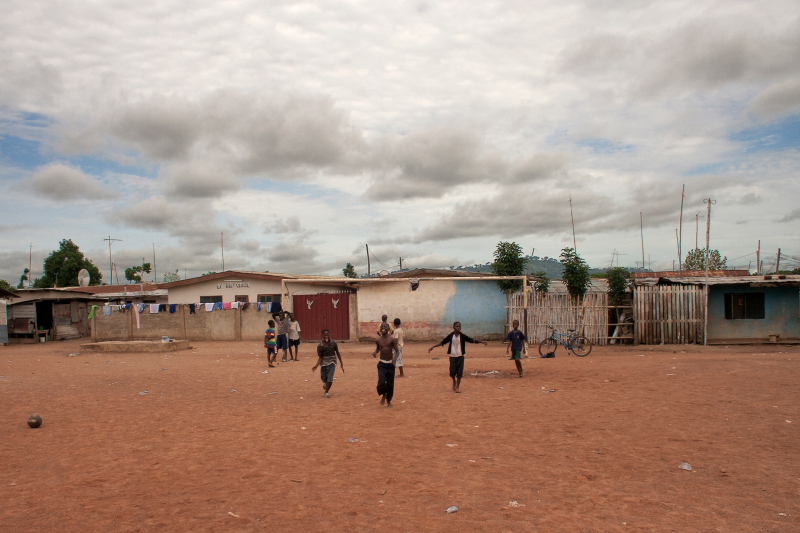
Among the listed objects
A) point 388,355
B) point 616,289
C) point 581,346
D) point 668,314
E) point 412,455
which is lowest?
point 581,346

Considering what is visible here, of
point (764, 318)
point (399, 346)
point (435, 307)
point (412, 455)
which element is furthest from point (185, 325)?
point (764, 318)

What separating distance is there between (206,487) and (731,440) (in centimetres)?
648

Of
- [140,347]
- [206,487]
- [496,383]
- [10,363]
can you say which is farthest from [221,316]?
[206,487]

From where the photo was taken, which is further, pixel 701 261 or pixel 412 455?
pixel 701 261

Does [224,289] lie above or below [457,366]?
above

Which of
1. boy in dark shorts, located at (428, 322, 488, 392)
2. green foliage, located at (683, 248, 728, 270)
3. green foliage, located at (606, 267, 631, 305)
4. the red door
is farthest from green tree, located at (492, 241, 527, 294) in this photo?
green foliage, located at (683, 248, 728, 270)

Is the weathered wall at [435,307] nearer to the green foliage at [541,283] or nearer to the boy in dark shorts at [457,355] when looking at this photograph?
the green foliage at [541,283]

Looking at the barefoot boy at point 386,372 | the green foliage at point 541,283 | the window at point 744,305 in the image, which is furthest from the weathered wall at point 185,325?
the window at point 744,305

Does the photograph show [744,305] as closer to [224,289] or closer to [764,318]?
[764,318]

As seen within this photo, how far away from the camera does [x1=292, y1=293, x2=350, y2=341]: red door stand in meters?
25.2

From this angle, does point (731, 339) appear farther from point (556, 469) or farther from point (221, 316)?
point (221, 316)

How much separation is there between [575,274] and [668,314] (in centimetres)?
380

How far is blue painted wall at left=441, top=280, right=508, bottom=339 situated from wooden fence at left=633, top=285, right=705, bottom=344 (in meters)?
5.58

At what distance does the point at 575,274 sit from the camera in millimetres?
20875
